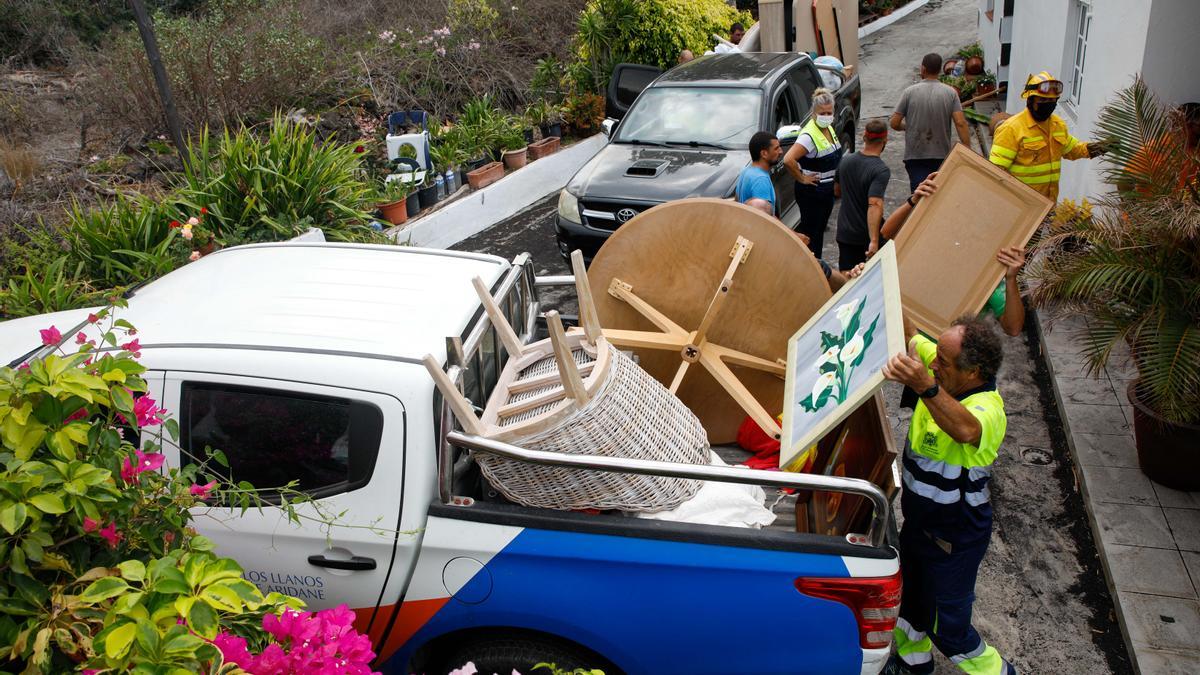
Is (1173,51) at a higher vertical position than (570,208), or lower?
higher

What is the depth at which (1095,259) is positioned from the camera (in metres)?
4.60

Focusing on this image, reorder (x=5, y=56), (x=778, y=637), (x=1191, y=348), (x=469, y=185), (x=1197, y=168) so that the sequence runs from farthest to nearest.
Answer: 1. (x=5, y=56)
2. (x=469, y=185)
3. (x=1197, y=168)
4. (x=1191, y=348)
5. (x=778, y=637)

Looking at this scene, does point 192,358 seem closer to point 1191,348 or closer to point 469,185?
point 1191,348

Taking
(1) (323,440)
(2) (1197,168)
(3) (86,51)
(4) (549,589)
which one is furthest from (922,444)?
(3) (86,51)

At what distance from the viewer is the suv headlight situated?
786 cm

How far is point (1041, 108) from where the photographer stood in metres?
6.04

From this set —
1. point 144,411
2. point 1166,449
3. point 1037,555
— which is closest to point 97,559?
point 144,411

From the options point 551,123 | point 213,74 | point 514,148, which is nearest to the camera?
point 213,74

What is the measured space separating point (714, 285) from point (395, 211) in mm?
5713

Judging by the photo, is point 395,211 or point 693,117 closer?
A: point 693,117

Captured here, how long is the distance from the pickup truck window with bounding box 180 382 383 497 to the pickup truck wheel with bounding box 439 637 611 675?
751 mm

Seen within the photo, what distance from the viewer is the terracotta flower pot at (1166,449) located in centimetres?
452

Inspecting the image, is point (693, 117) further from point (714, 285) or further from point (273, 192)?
point (714, 285)

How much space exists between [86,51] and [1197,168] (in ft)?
46.5
